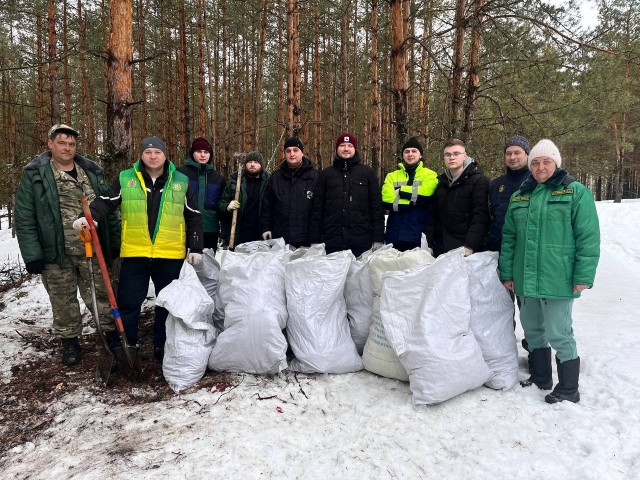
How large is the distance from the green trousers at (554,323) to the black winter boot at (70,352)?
3.44 metres

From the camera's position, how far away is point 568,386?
2.43 m

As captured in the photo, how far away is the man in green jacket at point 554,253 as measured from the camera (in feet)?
7.64

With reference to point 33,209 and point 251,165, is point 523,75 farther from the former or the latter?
point 33,209

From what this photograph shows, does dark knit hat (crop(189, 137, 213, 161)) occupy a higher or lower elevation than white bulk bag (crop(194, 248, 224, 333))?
higher

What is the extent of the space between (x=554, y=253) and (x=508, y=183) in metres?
0.84

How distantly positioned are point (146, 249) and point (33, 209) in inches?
37.6

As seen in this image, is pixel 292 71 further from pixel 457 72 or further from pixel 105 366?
pixel 105 366

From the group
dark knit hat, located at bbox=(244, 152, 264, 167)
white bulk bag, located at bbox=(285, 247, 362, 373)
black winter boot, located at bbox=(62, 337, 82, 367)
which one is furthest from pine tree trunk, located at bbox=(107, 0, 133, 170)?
white bulk bag, located at bbox=(285, 247, 362, 373)

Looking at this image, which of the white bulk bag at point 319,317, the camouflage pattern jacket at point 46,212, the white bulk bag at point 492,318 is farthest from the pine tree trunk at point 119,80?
the white bulk bag at point 492,318

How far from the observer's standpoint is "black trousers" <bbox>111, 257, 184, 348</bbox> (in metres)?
3.02

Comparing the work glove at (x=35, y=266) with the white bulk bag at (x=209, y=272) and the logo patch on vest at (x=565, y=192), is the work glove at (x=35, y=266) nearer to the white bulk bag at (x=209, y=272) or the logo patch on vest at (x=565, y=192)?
the white bulk bag at (x=209, y=272)

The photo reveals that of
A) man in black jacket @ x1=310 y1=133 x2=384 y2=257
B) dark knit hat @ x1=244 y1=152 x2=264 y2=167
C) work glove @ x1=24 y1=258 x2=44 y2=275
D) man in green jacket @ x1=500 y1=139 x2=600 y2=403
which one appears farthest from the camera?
dark knit hat @ x1=244 y1=152 x2=264 y2=167

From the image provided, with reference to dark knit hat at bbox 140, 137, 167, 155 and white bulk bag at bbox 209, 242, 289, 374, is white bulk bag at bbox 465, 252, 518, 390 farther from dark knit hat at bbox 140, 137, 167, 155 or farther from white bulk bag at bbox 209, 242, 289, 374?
dark knit hat at bbox 140, 137, 167, 155

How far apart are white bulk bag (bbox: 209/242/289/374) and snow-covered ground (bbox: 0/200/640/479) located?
15 cm
